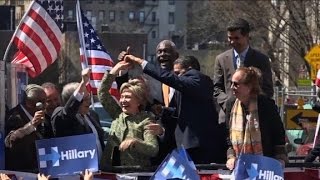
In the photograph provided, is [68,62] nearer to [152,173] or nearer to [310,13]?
[310,13]

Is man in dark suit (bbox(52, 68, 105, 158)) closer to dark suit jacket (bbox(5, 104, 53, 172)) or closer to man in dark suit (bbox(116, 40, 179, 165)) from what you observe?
dark suit jacket (bbox(5, 104, 53, 172))

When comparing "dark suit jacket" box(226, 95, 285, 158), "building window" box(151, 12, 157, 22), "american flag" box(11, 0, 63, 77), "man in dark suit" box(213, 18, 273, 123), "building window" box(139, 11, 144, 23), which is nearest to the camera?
"dark suit jacket" box(226, 95, 285, 158)

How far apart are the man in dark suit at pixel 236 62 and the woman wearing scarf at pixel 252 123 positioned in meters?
0.83

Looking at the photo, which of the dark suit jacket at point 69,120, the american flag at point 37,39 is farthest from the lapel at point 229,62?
the american flag at point 37,39

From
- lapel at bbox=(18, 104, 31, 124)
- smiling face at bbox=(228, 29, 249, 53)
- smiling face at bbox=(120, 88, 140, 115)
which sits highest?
smiling face at bbox=(228, 29, 249, 53)

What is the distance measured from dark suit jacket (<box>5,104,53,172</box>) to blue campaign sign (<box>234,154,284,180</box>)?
1.56 metres

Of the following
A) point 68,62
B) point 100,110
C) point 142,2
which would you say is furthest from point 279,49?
point 142,2

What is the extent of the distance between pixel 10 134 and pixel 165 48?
179 cm

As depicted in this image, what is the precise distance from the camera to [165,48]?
26.2 feet

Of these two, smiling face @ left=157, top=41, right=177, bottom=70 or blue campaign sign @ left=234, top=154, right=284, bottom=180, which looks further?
smiling face @ left=157, top=41, right=177, bottom=70

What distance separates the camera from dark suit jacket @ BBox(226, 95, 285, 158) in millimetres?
6965

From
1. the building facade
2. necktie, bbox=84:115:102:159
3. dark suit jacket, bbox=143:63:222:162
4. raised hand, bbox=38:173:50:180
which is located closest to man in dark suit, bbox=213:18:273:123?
dark suit jacket, bbox=143:63:222:162

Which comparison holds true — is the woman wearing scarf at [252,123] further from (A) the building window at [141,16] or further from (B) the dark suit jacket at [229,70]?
(A) the building window at [141,16]

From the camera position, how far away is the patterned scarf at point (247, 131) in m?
6.89
